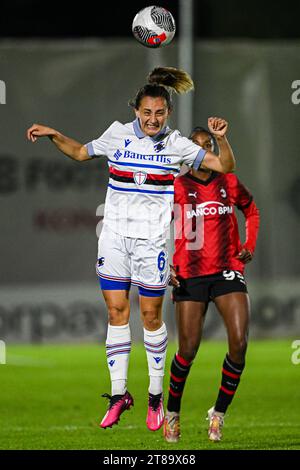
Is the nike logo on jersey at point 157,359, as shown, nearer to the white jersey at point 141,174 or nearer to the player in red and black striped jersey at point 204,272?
the player in red and black striped jersey at point 204,272

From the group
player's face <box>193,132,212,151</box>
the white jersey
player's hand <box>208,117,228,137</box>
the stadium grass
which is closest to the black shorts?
Answer: the white jersey

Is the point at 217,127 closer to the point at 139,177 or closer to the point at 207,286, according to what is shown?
the point at 139,177

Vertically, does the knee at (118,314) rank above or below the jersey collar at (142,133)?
below

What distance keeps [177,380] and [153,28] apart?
255cm

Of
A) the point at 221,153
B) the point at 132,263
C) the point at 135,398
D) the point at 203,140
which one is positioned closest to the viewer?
the point at 221,153

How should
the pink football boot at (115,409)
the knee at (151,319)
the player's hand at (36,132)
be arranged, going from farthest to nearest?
1. the knee at (151,319)
2. the pink football boot at (115,409)
3. the player's hand at (36,132)

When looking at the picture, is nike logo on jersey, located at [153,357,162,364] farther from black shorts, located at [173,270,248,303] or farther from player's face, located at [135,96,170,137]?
player's face, located at [135,96,170,137]

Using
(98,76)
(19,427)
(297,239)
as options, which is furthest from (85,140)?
(19,427)

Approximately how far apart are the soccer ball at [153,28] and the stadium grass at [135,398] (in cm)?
283

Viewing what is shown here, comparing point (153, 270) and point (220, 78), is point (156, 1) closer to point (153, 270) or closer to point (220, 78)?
point (220, 78)

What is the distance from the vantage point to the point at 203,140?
884 cm

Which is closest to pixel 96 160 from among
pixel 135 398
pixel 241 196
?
pixel 135 398

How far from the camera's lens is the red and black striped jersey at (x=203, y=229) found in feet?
29.4

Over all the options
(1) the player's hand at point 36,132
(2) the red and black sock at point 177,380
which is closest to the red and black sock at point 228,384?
(2) the red and black sock at point 177,380
